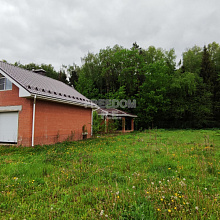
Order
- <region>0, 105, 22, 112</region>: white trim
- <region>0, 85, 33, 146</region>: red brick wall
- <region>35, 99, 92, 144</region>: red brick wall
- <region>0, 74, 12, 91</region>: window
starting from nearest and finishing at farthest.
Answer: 1. <region>0, 85, 33, 146</region>: red brick wall
2. <region>0, 105, 22, 112</region>: white trim
3. <region>35, 99, 92, 144</region>: red brick wall
4. <region>0, 74, 12, 91</region>: window

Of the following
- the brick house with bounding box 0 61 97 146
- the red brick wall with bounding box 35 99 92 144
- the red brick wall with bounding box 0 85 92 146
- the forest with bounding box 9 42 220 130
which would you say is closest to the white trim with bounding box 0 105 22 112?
the brick house with bounding box 0 61 97 146

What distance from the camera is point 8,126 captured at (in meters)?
8.74

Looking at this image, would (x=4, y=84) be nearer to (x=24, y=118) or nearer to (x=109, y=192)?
(x=24, y=118)

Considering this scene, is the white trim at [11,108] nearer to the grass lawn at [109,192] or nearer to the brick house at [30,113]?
the brick house at [30,113]

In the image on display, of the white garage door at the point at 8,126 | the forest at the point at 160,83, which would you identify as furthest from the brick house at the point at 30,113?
the forest at the point at 160,83

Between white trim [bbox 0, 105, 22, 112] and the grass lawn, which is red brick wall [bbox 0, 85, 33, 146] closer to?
white trim [bbox 0, 105, 22, 112]

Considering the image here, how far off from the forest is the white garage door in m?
18.1

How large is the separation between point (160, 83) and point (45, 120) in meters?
20.2

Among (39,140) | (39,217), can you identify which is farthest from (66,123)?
(39,217)

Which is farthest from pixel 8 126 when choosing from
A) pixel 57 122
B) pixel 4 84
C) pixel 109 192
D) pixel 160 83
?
pixel 160 83

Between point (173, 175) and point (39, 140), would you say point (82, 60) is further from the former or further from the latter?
point (173, 175)

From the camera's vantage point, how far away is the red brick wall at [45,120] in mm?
7986

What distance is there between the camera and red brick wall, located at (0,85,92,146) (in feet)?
26.2

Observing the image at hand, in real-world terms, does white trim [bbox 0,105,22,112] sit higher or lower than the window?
lower
